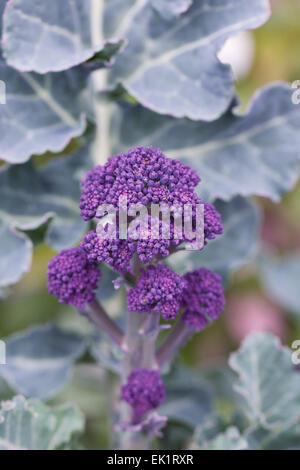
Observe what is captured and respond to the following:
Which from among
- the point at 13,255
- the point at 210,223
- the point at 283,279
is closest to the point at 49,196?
the point at 13,255

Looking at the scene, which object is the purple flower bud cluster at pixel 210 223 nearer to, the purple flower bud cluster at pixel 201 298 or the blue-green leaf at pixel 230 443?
the purple flower bud cluster at pixel 201 298

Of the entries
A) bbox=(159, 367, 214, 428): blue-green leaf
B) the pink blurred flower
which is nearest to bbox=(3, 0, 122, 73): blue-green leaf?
bbox=(159, 367, 214, 428): blue-green leaf

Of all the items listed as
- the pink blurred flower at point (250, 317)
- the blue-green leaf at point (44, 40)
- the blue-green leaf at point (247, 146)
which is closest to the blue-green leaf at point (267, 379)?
the blue-green leaf at point (247, 146)

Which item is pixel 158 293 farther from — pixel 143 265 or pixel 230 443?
pixel 230 443

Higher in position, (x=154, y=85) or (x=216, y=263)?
(x=154, y=85)

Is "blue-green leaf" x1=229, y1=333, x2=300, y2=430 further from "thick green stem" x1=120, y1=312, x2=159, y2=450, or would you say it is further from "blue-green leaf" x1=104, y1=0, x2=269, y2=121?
"blue-green leaf" x1=104, y1=0, x2=269, y2=121

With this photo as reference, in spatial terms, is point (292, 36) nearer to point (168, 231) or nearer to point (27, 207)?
point (27, 207)
